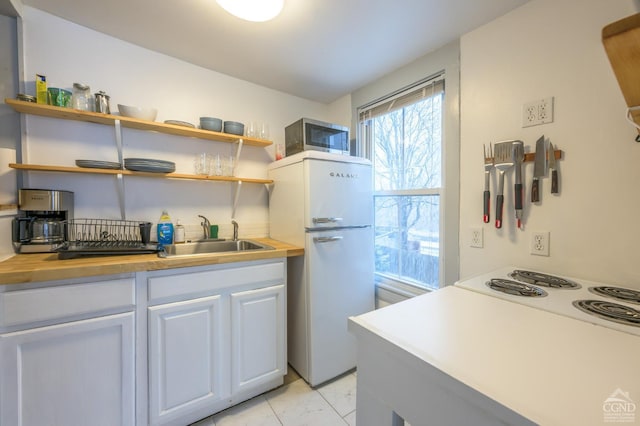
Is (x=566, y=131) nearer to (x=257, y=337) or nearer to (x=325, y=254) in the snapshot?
(x=325, y=254)

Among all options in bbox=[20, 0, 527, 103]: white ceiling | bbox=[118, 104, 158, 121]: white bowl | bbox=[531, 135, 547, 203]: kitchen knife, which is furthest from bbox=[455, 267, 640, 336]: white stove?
bbox=[118, 104, 158, 121]: white bowl

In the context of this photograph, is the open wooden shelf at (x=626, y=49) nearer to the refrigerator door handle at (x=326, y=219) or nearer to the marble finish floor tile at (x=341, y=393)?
the refrigerator door handle at (x=326, y=219)

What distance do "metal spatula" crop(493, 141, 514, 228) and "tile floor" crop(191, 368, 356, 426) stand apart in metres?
1.41

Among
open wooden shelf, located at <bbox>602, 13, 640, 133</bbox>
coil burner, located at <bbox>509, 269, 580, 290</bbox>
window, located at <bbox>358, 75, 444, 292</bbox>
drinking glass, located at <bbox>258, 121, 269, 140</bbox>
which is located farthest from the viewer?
drinking glass, located at <bbox>258, 121, 269, 140</bbox>

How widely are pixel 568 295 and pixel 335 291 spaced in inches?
47.3

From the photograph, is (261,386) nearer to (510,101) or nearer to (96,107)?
(96,107)

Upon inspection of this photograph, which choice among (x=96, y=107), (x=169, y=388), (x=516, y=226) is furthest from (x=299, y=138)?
(x=169, y=388)

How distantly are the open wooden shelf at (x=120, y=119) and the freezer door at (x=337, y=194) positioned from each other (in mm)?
616

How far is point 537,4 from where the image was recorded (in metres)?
1.30

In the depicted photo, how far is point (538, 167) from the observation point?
1284 millimetres

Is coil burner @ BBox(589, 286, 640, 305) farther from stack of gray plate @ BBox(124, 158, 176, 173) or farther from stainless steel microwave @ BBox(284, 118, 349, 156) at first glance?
stack of gray plate @ BBox(124, 158, 176, 173)

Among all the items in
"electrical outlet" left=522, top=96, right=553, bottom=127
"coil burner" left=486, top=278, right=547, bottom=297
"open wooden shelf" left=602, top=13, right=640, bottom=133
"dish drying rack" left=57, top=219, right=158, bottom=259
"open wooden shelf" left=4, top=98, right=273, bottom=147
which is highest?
"open wooden shelf" left=4, top=98, right=273, bottom=147

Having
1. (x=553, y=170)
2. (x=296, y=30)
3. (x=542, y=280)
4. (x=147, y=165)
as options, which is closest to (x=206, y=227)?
(x=147, y=165)

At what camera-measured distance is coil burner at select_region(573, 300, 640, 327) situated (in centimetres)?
75
